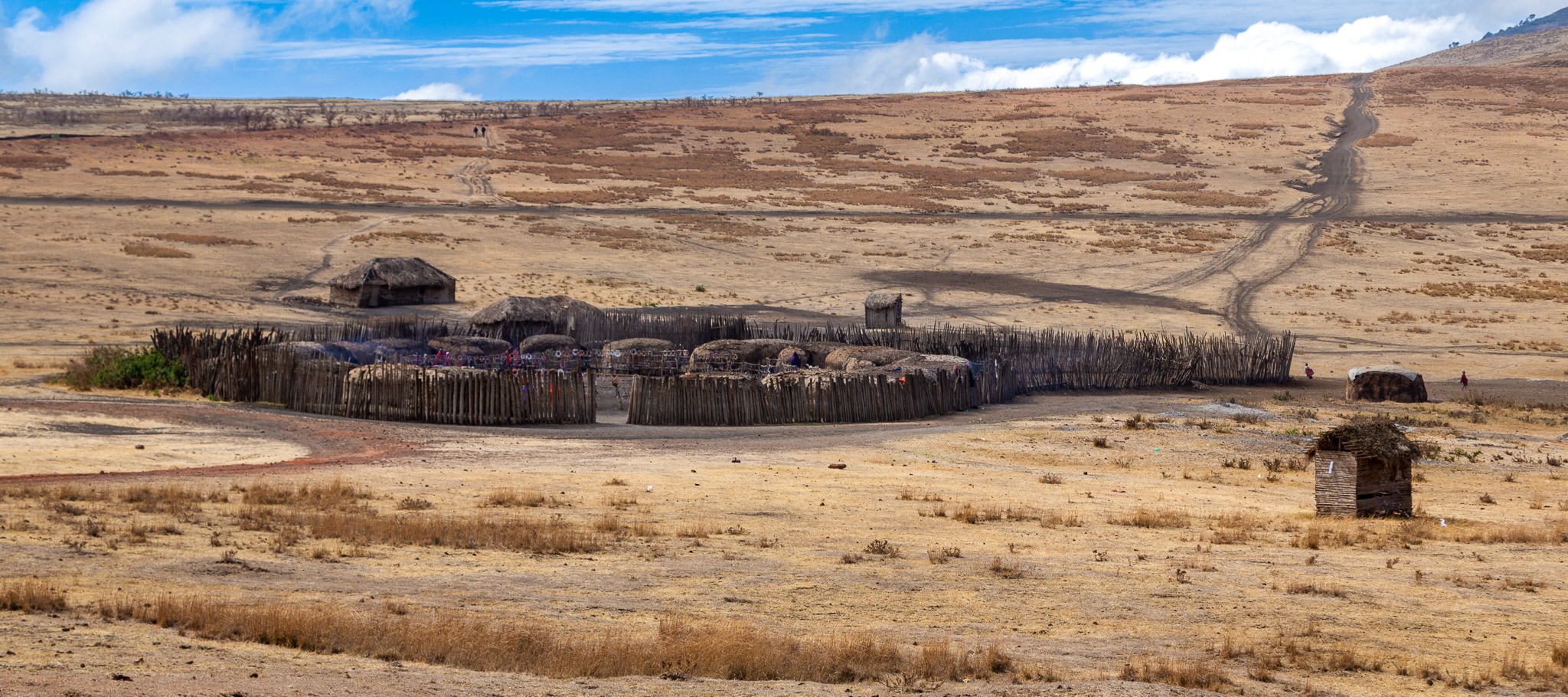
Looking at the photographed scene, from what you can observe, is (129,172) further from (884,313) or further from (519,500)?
(519,500)

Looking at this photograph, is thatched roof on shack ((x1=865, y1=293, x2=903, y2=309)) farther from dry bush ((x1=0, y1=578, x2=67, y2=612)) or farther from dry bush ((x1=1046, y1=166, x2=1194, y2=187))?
dry bush ((x1=1046, y1=166, x2=1194, y2=187))

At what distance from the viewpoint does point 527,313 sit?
3186 cm

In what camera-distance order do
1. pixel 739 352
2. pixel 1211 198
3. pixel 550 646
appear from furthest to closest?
pixel 1211 198
pixel 739 352
pixel 550 646

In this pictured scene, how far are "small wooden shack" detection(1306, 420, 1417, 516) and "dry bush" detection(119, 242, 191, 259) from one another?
40411 millimetres

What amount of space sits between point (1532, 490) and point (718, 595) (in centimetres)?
1280

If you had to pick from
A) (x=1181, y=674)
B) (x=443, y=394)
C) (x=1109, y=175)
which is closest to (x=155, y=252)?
(x=443, y=394)

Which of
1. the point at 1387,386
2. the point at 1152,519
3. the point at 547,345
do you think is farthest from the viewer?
the point at 547,345

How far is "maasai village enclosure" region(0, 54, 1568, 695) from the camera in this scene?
28.1 ft

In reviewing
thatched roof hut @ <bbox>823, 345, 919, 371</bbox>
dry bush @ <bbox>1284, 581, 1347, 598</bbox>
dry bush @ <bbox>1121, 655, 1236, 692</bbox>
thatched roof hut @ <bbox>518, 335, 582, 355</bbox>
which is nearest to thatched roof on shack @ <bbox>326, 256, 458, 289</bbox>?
thatched roof hut @ <bbox>518, 335, 582, 355</bbox>

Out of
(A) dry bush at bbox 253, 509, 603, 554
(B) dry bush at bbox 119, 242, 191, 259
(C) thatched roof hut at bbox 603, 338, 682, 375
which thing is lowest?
(A) dry bush at bbox 253, 509, 603, 554

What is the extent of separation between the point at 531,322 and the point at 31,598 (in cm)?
2354

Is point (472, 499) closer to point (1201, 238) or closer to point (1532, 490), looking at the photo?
point (1532, 490)

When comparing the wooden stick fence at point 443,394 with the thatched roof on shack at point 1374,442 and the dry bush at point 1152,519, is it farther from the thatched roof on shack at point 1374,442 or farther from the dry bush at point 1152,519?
the thatched roof on shack at point 1374,442

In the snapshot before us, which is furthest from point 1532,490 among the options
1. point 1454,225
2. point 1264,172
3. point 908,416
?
point 1264,172
